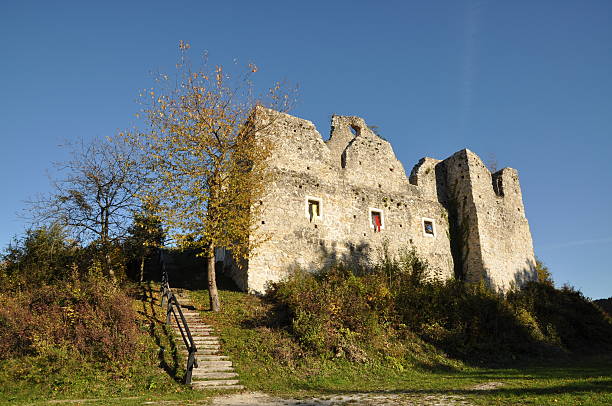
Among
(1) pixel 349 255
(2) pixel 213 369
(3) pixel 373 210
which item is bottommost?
(2) pixel 213 369

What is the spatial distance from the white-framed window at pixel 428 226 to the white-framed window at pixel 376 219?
2.55 metres

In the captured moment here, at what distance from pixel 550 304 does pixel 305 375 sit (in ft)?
43.9

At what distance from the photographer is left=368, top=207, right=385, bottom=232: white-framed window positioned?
20250 mm

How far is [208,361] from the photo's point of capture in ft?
34.6

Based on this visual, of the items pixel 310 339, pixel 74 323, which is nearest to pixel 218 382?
pixel 310 339

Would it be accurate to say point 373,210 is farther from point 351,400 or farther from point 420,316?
point 351,400

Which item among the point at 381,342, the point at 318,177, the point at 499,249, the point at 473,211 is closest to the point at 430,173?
the point at 473,211

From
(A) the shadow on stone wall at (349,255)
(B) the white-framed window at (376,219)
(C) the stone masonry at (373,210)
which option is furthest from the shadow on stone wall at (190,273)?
(B) the white-framed window at (376,219)

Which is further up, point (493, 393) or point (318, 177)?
point (318, 177)

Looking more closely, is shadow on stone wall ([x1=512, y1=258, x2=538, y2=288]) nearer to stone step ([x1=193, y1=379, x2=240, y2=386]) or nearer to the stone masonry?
the stone masonry

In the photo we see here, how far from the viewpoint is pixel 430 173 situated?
23594 millimetres

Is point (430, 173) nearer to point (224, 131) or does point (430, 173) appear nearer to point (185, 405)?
point (224, 131)

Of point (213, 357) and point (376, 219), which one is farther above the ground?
point (376, 219)

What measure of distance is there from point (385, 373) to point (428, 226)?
11694mm
